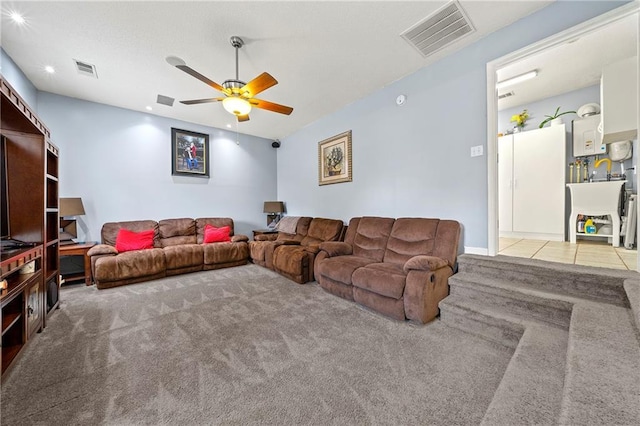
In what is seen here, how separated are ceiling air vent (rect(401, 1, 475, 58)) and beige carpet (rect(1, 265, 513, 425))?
2895mm

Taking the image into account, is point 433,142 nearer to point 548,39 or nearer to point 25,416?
point 548,39

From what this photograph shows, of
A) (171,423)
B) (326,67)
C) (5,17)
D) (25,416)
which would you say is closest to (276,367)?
(171,423)

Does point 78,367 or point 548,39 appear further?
point 548,39

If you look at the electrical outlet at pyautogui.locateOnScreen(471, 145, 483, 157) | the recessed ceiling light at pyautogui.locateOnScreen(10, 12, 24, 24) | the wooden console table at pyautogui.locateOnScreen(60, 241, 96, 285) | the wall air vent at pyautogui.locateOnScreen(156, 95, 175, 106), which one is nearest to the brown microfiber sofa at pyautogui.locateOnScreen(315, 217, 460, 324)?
the electrical outlet at pyautogui.locateOnScreen(471, 145, 483, 157)

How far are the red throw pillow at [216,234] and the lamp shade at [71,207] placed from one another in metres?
1.76

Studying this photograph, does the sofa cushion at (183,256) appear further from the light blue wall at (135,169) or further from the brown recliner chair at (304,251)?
the brown recliner chair at (304,251)

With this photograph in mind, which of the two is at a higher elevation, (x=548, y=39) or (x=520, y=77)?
(x=520, y=77)

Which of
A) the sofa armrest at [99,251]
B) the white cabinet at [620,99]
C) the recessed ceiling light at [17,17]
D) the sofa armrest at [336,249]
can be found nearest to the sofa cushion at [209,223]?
the sofa armrest at [99,251]

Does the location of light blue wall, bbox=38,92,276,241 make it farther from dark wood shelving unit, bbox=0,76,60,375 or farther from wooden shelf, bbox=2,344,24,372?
wooden shelf, bbox=2,344,24,372

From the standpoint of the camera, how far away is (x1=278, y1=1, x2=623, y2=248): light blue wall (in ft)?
8.04

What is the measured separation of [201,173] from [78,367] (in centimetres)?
398

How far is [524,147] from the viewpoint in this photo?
4.11 meters

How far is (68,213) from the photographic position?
3469 millimetres

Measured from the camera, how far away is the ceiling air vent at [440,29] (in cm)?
223
